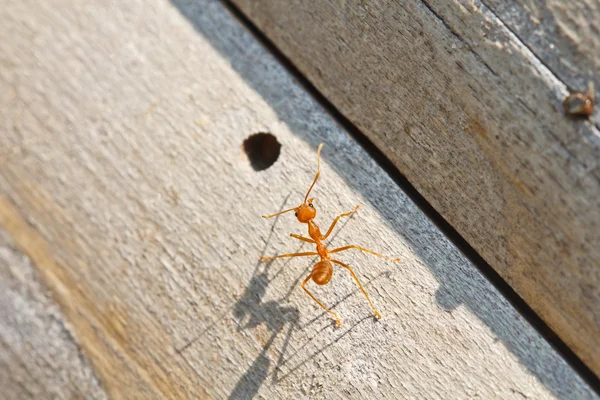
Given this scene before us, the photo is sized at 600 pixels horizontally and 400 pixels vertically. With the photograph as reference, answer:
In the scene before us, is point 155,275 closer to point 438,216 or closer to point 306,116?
point 306,116

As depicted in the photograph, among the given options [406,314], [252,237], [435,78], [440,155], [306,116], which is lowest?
[252,237]

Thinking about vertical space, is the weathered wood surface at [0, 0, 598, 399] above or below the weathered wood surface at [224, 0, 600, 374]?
below

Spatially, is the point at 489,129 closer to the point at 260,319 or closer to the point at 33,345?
the point at 260,319

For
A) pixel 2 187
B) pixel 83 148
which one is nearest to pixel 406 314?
pixel 83 148

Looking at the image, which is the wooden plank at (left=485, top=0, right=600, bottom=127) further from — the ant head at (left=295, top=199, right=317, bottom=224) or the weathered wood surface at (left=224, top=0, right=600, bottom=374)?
the ant head at (left=295, top=199, right=317, bottom=224)

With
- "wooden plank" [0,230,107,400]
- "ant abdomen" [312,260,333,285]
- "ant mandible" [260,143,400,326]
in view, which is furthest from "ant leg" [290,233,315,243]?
"wooden plank" [0,230,107,400]

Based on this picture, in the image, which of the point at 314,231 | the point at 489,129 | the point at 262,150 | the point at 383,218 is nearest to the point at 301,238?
the point at 314,231

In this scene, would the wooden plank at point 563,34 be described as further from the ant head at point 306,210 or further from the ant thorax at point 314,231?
the ant thorax at point 314,231

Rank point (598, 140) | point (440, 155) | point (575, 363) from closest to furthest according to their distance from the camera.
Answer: point (598, 140)
point (575, 363)
point (440, 155)
